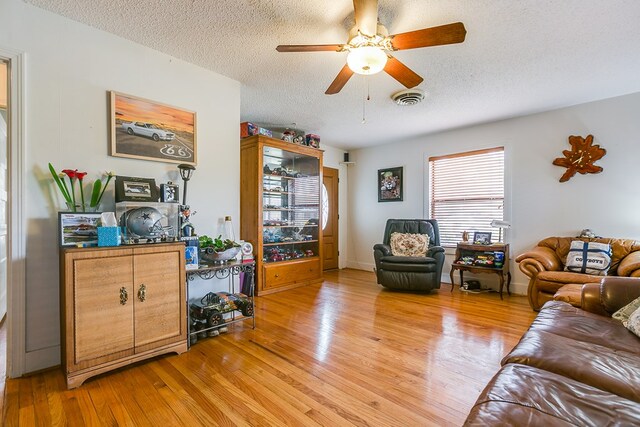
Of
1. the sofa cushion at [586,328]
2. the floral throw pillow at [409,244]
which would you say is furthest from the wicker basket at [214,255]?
the floral throw pillow at [409,244]

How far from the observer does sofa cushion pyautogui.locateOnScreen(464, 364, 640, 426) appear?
938 mm

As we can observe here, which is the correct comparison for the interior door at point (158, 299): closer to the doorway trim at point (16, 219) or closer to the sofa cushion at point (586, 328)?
the doorway trim at point (16, 219)

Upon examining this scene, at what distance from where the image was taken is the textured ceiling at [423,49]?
203cm

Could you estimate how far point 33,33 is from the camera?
81.0 inches

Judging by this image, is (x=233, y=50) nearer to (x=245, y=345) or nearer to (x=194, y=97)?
(x=194, y=97)

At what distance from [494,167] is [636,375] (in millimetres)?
3768

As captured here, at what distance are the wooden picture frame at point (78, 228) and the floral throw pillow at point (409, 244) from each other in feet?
12.4

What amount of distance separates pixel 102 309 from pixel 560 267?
4.62 m

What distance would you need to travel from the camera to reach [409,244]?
181 inches

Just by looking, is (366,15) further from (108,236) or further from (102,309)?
(102,309)

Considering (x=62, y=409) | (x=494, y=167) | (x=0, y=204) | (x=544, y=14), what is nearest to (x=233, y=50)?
(x=544, y=14)

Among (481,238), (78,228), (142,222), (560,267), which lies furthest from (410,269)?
(78,228)

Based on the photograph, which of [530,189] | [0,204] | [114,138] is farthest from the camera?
[530,189]

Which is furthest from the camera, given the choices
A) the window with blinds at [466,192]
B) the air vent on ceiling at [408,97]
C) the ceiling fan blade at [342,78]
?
the window with blinds at [466,192]
